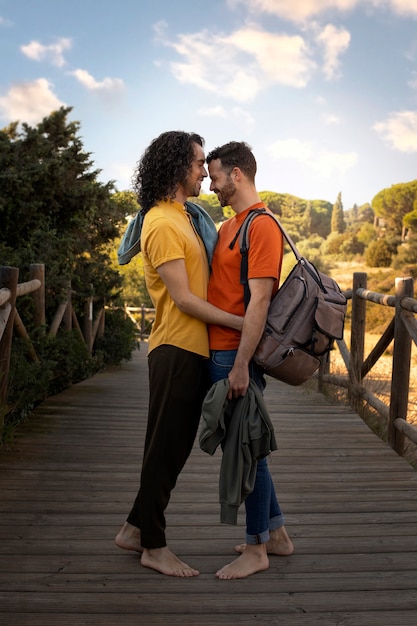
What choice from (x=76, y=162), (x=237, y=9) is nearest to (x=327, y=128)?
(x=237, y=9)

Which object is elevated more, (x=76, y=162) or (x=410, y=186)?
(x=410, y=186)

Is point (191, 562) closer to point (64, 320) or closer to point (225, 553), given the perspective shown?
point (225, 553)

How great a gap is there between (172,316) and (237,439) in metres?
0.51

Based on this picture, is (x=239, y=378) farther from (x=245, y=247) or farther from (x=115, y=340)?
(x=115, y=340)

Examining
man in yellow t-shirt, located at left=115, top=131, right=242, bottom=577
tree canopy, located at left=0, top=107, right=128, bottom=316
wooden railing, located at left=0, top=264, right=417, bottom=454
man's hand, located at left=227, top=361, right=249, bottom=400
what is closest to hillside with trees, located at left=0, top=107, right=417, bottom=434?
tree canopy, located at left=0, top=107, right=128, bottom=316

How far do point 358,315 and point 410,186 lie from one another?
47.9 metres

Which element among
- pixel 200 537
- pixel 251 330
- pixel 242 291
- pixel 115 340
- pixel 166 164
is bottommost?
pixel 115 340

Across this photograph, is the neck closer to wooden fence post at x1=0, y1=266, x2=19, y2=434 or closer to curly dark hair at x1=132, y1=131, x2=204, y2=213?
curly dark hair at x1=132, y1=131, x2=204, y2=213

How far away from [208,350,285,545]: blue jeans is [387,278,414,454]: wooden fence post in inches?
87.9

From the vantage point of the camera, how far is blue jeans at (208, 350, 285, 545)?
105 inches

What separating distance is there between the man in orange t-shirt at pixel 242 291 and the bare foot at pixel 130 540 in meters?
0.38

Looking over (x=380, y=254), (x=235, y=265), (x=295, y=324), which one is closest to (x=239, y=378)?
(x=295, y=324)

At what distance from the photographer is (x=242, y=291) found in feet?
8.61

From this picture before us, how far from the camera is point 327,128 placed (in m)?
103
